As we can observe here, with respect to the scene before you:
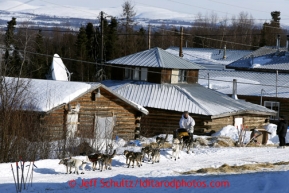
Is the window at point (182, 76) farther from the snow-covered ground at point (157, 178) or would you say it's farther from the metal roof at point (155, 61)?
the snow-covered ground at point (157, 178)

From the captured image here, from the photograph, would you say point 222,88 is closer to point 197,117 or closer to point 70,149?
point 197,117

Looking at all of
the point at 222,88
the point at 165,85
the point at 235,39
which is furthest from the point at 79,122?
the point at 235,39

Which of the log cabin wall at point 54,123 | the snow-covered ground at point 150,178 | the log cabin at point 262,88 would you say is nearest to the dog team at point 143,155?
the snow-covered ground at point 150,178

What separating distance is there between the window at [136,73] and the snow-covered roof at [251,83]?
895 centimetres

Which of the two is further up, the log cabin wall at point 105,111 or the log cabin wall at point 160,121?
the log cabin wall at point 105,111

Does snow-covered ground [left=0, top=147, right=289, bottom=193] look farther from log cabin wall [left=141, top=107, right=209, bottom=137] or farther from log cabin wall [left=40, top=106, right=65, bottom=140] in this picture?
log cabin wall [left=141, top=107, right=209, bottom=137]

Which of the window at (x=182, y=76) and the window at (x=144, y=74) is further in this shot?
the window at (x=182, y=76)

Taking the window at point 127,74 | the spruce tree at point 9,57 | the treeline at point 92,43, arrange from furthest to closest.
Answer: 1. the treeline at point 92,43
2. the window at point 127,74
3. the spruce tree at point 9,57

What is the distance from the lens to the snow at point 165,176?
17344mm

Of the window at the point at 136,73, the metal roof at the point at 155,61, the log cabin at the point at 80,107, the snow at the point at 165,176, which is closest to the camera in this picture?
the snow at the point at 165,176

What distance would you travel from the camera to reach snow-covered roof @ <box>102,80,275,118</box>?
4522 centimetres

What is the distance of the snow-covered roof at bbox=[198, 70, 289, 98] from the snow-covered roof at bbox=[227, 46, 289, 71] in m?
2.70

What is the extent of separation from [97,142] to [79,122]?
29.9ft

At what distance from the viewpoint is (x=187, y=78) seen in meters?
50.6
